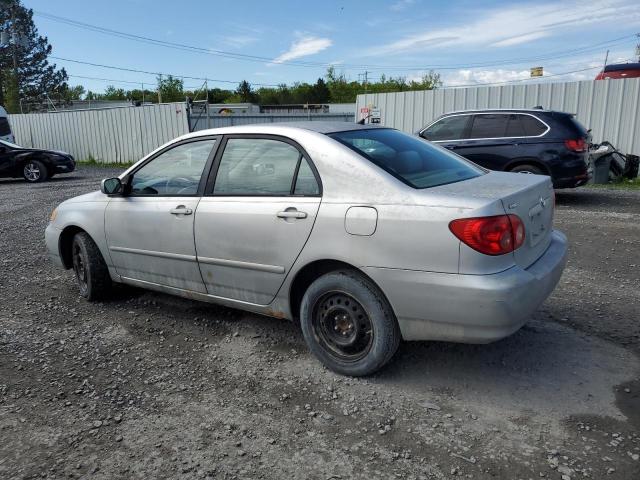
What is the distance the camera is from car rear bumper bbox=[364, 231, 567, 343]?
2.76 metres

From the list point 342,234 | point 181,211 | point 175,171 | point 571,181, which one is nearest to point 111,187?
point 175,171

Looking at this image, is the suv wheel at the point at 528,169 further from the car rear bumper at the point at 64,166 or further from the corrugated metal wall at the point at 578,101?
the car rear bumper at the point at 64,166

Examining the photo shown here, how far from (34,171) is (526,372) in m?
15.9

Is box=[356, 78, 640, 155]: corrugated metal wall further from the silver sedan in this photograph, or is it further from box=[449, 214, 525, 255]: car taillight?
box=[449, 214, 525, 255]: car taillight

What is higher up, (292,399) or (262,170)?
(262,170)

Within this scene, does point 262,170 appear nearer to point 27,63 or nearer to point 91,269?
point 91,269

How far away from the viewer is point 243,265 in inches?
142

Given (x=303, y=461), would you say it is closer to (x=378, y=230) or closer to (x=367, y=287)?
(x=367, y=287)

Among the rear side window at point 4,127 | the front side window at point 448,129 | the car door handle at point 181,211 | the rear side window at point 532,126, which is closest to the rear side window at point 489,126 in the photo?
the front side window at point 448,129

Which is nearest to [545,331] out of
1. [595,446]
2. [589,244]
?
[595,446]

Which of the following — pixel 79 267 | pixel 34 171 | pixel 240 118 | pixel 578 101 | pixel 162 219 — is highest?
pixel 578 101

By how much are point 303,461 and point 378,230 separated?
1.26 meters

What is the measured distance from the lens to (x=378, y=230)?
2986mm

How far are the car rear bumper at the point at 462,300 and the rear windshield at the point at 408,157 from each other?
23.3 inches
